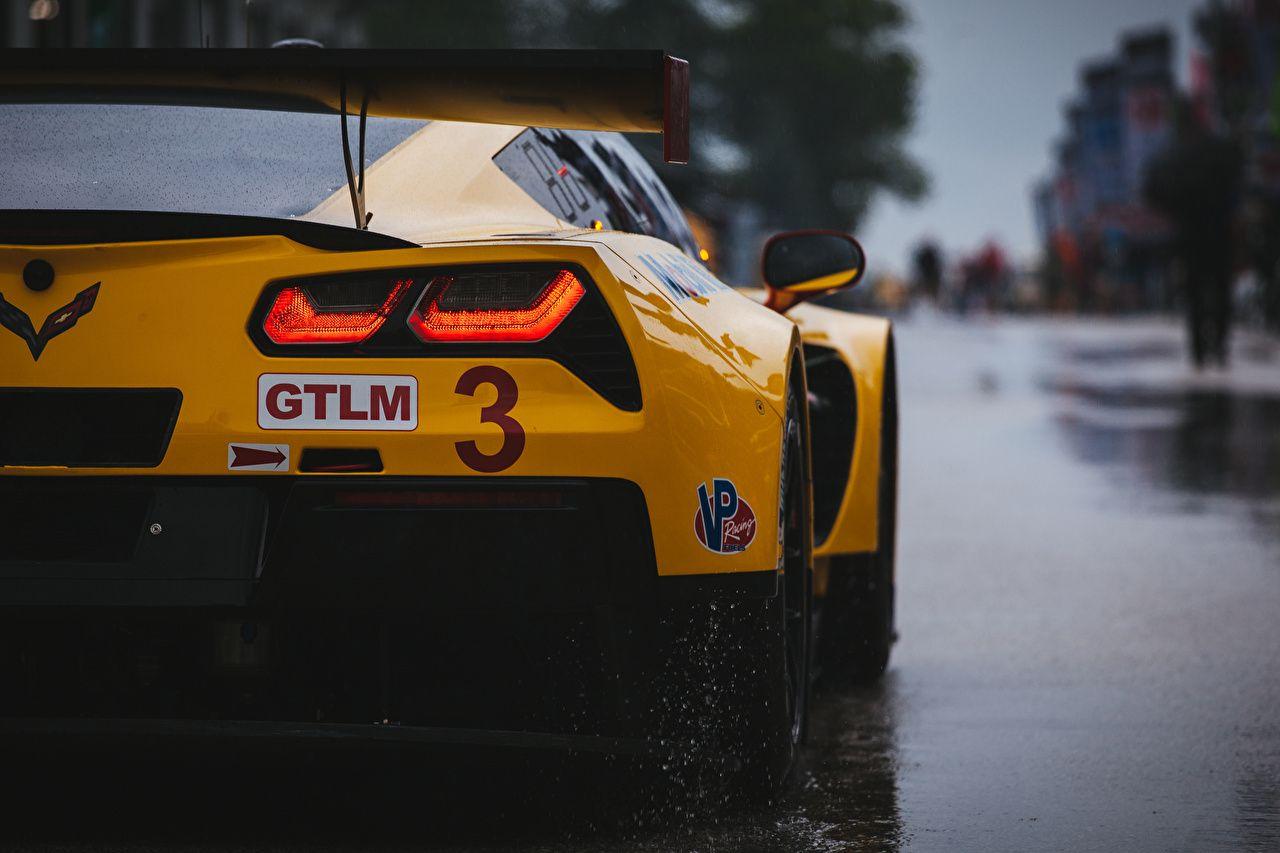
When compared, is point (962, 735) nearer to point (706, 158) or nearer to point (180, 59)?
point (180, 59)

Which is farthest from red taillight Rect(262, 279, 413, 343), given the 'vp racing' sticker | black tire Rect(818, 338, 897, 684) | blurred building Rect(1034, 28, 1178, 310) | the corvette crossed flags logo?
blurred building Rect(1034, 28, 1178, 310)

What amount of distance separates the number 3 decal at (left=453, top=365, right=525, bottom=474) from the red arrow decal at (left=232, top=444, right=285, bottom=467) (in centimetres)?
27

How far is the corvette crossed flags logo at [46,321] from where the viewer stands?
11.3 feet

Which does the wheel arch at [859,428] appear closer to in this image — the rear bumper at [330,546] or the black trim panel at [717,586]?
the black trim panel at [717,586]

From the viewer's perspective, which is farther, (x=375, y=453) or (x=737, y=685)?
(x=737, y=685)

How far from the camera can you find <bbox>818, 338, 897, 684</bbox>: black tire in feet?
17.9

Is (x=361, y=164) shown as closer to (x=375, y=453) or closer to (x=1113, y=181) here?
(x=375, y=453)

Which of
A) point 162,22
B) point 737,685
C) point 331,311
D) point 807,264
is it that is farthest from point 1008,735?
point 162,22

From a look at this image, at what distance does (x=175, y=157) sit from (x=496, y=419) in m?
0.89

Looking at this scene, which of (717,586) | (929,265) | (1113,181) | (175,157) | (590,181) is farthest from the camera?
(1113,181)

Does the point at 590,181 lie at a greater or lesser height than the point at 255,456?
greater

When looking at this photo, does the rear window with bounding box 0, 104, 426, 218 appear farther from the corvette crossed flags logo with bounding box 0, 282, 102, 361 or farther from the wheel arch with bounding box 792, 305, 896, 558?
the wheel arch with bounding box 792, 305, 896, 558

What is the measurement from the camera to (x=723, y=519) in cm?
358

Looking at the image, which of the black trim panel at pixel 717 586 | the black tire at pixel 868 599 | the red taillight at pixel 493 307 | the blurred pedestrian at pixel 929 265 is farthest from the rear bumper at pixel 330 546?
the blurred pedestrian at pixel 929 265
